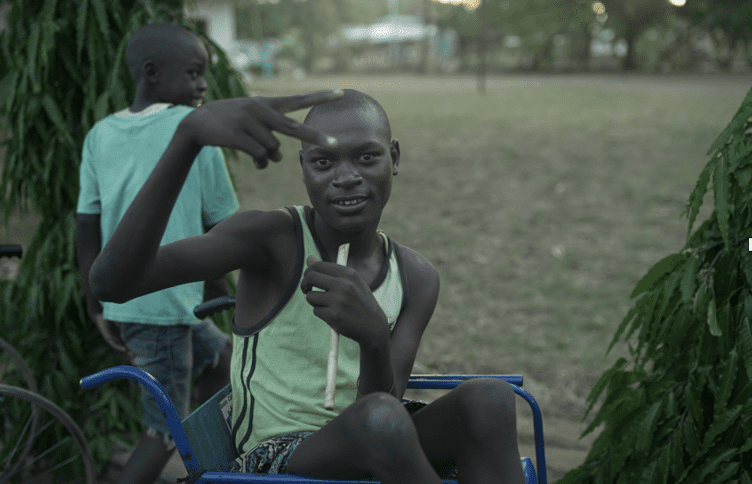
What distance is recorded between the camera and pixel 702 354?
2.09 m

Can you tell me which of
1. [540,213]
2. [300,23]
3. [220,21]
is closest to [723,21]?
[540,213]

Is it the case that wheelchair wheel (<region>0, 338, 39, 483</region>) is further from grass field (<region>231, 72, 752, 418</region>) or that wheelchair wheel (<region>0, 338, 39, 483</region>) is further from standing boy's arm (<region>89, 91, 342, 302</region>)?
grass field (<region>231, 72, 752, 418</region>)

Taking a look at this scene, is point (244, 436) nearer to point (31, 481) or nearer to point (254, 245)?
point (254, 245)

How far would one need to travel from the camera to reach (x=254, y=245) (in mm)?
1733

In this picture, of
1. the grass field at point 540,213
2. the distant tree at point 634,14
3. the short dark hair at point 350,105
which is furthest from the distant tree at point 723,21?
the short dark hair at point 350,105

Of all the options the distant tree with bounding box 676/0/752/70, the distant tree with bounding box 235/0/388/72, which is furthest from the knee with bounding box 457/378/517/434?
the distant tree with bounding box 235/0/388/72

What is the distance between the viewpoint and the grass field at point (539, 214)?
5.08 meters

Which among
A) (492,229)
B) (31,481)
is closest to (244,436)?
(31,481)

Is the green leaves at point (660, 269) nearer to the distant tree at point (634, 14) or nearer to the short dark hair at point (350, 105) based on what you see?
the short dark hair at point (350, 105)

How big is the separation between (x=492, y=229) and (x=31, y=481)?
17.5 ft

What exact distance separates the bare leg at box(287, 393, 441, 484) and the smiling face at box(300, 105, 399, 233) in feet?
1.41

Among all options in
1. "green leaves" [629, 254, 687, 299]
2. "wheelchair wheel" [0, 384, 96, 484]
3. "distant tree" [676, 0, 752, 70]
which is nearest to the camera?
"green leaves" [629, 254, 687, 299]

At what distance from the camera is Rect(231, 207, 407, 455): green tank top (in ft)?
5.74

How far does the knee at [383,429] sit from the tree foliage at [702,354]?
991mm
